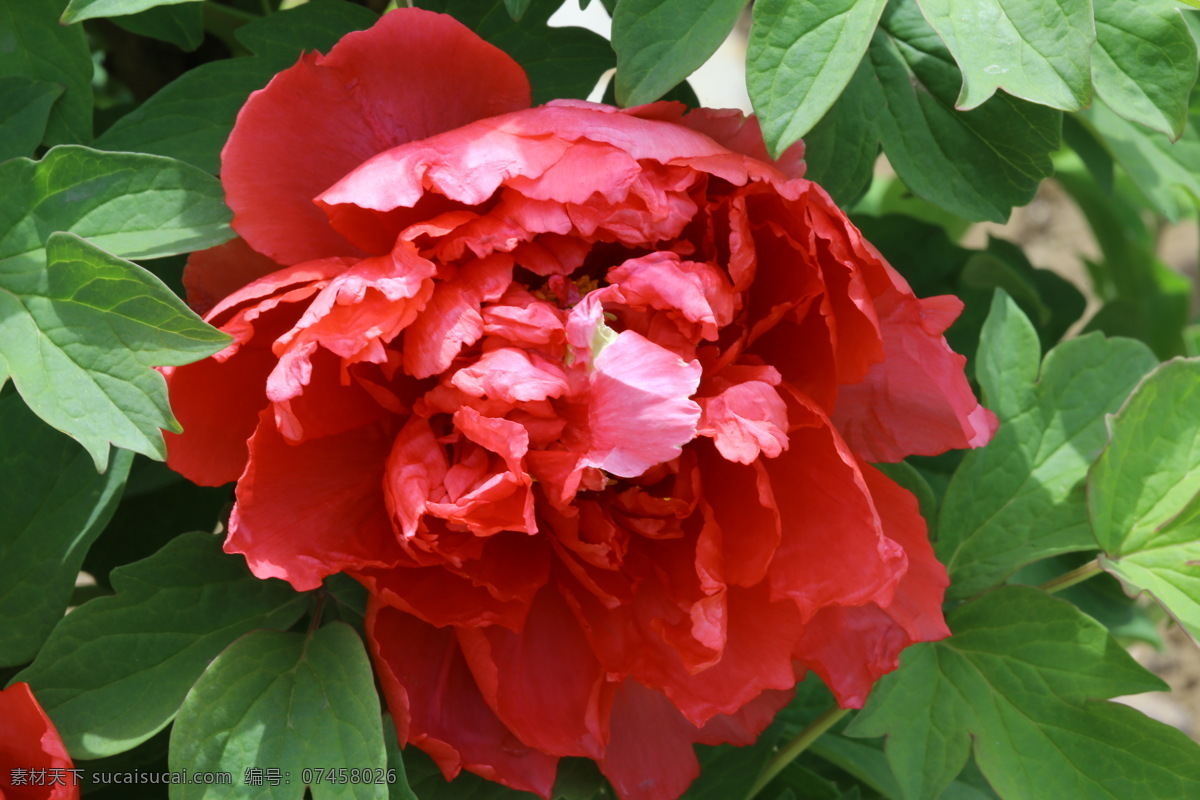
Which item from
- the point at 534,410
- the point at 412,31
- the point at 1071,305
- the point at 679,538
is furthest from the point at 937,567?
the point at 1071,305

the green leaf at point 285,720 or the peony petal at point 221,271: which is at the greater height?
the peony petal at point 221,271

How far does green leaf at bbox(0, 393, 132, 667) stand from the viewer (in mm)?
693

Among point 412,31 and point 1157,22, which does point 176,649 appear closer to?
point 412,31

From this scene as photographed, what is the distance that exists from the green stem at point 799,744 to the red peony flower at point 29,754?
1.49ft

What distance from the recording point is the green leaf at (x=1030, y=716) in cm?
72

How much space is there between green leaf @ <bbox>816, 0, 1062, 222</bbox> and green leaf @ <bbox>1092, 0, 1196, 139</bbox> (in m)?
0.09

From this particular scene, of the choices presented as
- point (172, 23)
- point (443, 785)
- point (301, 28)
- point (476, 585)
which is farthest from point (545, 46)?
point (443, 785)

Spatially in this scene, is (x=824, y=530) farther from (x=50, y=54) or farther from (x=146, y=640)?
(x=50, y=54)

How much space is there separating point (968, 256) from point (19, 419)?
874 millimetres

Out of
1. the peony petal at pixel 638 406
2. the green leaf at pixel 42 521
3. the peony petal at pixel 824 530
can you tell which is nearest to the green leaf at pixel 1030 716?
the peony petal at pixel 824 530

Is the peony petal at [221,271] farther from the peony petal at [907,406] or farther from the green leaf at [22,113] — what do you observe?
the peony petal at [907,406]

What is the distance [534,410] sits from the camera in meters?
0.60

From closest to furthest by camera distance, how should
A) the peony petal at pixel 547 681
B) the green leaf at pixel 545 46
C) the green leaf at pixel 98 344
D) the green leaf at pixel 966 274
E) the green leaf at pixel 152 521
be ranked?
the green leaf at pixel 98 344 → the peony petal at pixel 547 681 → the green leaf at pixel 545 46 → the green leaf at pixel 152 521 → the green leaf at pixel 966 274

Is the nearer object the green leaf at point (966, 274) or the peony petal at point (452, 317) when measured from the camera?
the peony petal at point (452, 317)
